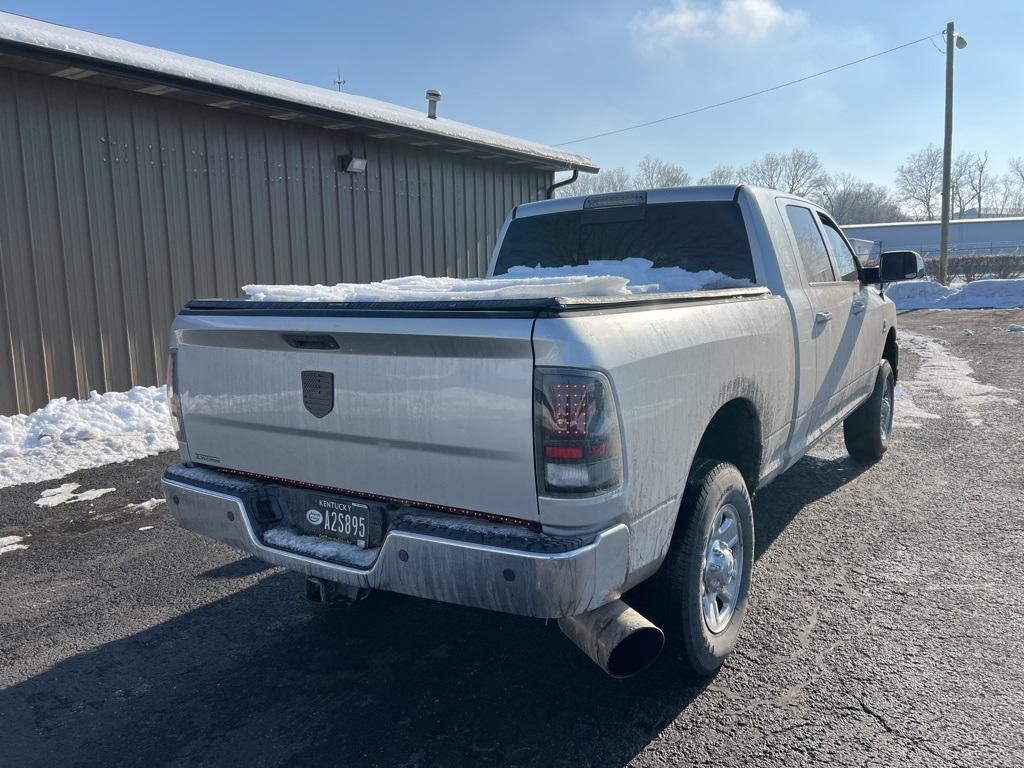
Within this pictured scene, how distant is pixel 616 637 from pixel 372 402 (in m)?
1.10

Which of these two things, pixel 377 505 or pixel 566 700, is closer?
pixel 377 505

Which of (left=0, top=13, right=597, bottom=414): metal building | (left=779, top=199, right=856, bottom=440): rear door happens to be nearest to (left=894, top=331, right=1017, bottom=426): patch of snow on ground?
(left=779, top=199, right=856, bottom=440): rear door

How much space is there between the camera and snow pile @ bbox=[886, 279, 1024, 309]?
76.7 feet

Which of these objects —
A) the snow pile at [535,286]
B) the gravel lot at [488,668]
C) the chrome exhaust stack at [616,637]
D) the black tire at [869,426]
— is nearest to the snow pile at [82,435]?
the gravel lot at [488,668]

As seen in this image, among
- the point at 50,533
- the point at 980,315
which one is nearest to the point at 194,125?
the point at 50,533

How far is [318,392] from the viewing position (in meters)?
2.83

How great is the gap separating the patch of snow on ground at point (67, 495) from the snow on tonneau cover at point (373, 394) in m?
3.01

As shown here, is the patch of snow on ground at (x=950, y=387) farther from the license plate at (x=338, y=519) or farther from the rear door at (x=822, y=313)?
the license plate at (x=338, y=519)

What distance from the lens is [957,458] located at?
636 cm

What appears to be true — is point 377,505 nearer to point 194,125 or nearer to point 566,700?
→ point 566,700

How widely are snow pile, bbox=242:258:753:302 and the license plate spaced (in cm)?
76

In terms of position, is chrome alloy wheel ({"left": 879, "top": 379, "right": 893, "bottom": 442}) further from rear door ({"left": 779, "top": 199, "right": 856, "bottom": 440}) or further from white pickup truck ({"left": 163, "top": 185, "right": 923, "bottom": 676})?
white pickup truck ({"left": 163, "top": 185, "right": 923, "bottom": 676})

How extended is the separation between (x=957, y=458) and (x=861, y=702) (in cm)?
418

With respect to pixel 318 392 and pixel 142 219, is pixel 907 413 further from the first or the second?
pixel 142 219
